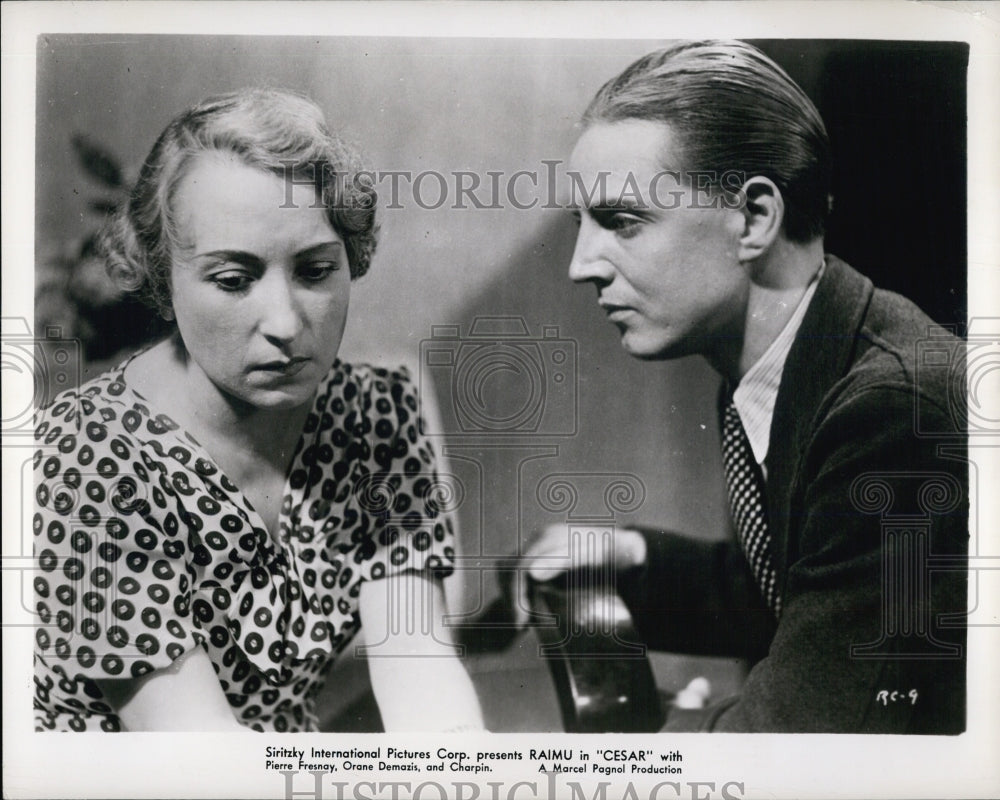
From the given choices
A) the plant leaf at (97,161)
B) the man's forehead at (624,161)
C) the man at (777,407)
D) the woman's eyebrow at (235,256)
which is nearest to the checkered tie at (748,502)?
the man at (777,407)

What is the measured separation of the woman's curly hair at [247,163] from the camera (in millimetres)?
2012

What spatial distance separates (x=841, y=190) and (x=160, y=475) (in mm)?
1701

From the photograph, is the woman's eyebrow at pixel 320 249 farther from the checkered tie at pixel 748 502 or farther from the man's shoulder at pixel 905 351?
the man's shoulder at pixel 905 351

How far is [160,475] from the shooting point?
202 centimetres

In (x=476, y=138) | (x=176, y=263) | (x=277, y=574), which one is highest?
(x=476, y=138)

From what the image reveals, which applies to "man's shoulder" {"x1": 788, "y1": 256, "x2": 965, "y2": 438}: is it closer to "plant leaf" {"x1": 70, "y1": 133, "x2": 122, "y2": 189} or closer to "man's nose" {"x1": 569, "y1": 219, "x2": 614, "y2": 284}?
"man's nose" {"x1": 569, "y1": 219, "x2": 614, "y2": 284}

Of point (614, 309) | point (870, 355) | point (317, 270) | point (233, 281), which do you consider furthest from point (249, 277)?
point (870, 355)

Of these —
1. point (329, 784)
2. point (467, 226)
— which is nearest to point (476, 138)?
point (467, 226)

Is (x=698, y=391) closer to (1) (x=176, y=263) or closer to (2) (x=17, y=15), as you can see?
(1) (x=176, y=263)

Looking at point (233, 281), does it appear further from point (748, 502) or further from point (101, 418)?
point (748, 502)

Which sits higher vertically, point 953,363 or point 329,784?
point 953,363

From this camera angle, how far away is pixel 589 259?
6.83 ft

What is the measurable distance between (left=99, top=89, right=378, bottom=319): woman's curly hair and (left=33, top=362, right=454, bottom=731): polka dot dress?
0.86ft

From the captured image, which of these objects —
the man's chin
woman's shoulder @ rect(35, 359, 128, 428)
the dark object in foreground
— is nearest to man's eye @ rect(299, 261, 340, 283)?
woman's shoulder @ rect(35, 359, 128, 428)
